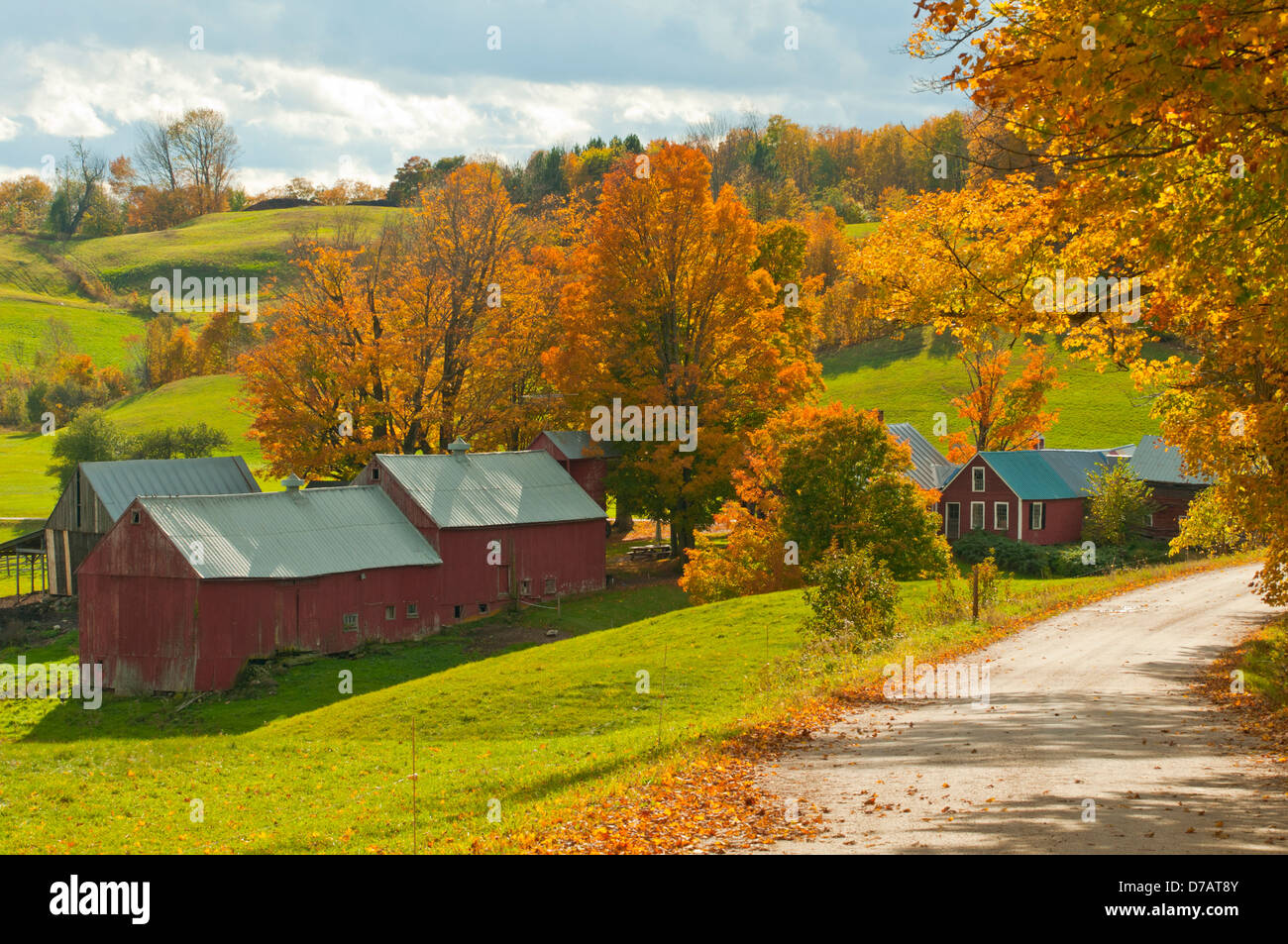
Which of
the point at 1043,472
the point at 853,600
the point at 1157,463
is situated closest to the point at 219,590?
the point at 853,600

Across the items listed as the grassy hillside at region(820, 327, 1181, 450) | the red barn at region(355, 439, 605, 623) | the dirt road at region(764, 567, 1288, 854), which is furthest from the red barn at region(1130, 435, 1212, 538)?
the dirt road at region(764, 567, 1288, 854)

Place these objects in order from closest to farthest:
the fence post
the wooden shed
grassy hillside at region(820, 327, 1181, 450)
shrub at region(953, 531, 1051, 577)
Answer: the fence post
the wooden shed
shrub at region(953, 531, 1051, 577)
grassy hillside at region(820, 327, 1181, 450)

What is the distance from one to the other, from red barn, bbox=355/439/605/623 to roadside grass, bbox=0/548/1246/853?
184 inches

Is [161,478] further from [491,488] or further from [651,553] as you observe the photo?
[651,553]

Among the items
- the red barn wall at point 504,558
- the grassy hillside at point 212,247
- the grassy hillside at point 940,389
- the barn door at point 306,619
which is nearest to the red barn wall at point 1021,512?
the grassy hillside at point 940,389

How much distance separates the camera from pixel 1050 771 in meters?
13.2

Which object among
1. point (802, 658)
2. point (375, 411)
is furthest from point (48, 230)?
point (802, 658)

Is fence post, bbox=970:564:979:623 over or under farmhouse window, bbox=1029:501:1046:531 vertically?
under

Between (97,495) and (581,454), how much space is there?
20904 mm

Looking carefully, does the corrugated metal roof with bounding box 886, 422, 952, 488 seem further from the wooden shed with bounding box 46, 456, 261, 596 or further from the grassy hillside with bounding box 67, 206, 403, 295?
the grassy hillside with bounding box 67, 206, 403, 295

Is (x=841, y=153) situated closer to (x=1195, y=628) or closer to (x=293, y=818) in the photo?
(x=1195, y=628)

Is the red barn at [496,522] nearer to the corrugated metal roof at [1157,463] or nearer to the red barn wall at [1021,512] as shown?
the red barn wall at [1021,512]

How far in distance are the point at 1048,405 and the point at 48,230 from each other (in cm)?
15307

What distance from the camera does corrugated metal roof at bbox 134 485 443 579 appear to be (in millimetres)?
32938
